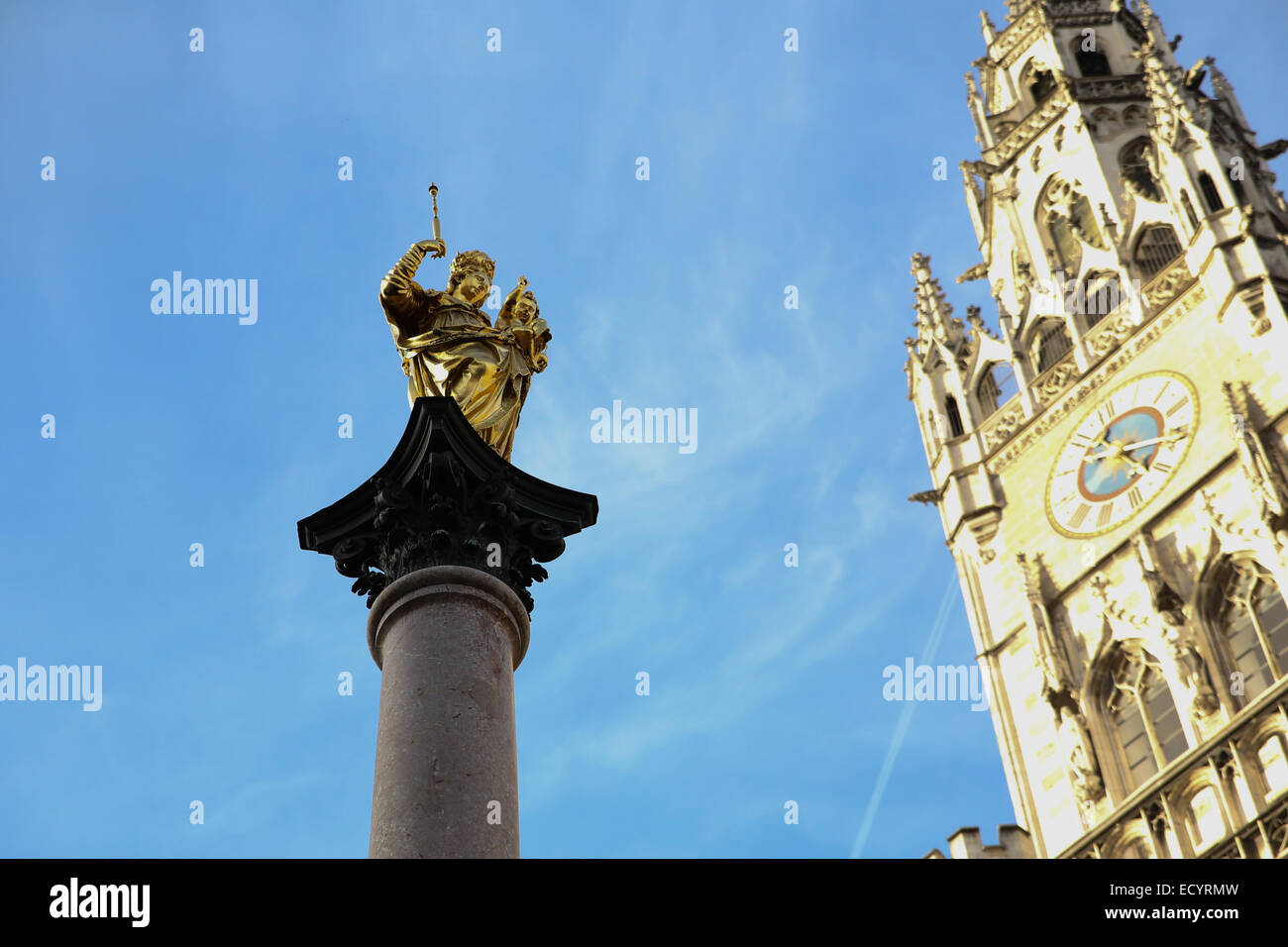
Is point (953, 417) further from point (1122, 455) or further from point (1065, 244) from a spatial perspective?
point (1122, 455)

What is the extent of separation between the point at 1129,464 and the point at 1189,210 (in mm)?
7082

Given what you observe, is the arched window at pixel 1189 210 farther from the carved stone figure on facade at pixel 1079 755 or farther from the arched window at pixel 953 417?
the carved stone figure on facade at pixel 1079 755

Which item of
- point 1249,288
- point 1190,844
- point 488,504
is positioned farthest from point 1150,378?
point 488,504

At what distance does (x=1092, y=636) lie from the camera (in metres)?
40.1

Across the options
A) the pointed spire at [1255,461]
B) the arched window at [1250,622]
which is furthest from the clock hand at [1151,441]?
the arched window at [1250,622]

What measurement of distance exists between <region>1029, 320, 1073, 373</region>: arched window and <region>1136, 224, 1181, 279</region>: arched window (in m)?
2.60

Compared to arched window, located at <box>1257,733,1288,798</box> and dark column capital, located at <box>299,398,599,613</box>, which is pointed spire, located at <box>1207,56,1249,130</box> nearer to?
arched window, located at <box>1257,733,1288,798</box>

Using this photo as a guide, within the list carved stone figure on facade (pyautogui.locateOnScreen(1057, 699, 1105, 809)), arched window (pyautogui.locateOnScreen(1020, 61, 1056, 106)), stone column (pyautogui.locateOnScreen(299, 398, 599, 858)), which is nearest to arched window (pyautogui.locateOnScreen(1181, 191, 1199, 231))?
carved stone figure on facade (pyautogui.locateOnScreen(1057, 699, 1105, 809))

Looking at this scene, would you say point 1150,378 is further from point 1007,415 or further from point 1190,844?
point 1190,844

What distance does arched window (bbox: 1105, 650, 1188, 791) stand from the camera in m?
37.3

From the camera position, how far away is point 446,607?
12211 millimetres

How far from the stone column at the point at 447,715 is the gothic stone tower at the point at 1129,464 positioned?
73.5 ft

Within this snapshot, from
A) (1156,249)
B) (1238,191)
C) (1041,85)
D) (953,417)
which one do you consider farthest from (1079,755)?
(1041,85)

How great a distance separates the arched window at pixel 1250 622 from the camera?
3616cm
